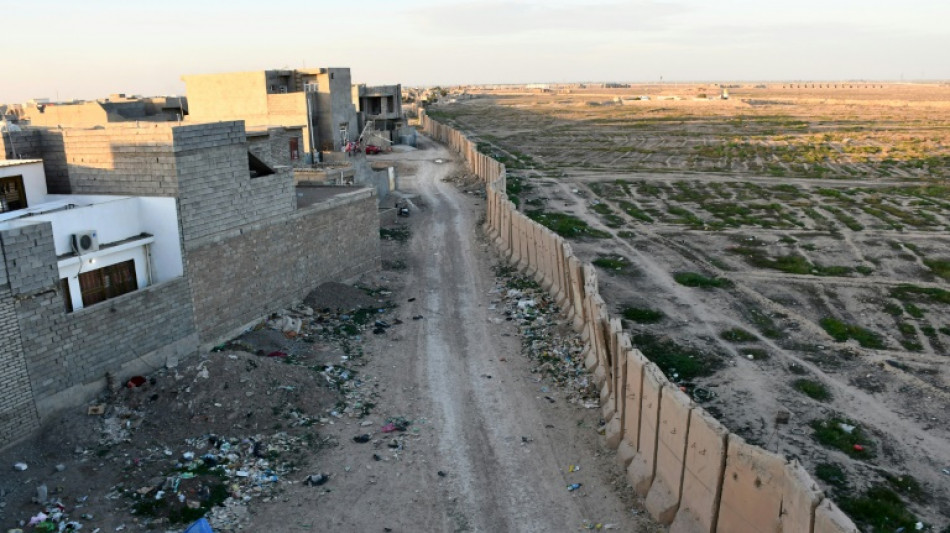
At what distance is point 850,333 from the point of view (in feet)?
48.2

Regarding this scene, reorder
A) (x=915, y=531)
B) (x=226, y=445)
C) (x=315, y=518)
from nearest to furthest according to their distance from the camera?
(x=915, y=531) → (x=315, y=518) → (x=226, y=445)

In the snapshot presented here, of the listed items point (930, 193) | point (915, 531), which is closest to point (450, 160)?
point (930, 193)

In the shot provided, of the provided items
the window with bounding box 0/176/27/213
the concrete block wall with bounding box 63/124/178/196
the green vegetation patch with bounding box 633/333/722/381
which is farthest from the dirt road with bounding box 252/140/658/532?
the window with bounding box 0/176/27/213

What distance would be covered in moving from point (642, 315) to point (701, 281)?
3367 mm

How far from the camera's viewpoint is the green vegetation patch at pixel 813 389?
11.7m

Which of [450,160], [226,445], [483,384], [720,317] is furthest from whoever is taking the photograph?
[450,160]

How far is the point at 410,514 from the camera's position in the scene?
355 inches

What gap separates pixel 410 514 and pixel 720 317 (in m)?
9.57

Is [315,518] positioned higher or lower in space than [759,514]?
lower

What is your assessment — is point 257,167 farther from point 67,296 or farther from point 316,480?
point 316,480

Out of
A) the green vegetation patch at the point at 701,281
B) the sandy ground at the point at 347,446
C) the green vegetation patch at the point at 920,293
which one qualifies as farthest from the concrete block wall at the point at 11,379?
the green vegetation patch at the point at 920,293

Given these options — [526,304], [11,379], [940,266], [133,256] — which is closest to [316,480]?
[11,379]

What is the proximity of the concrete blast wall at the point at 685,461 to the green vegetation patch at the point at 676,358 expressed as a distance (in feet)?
4.32

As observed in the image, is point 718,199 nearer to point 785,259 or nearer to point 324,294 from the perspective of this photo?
point 785,259
